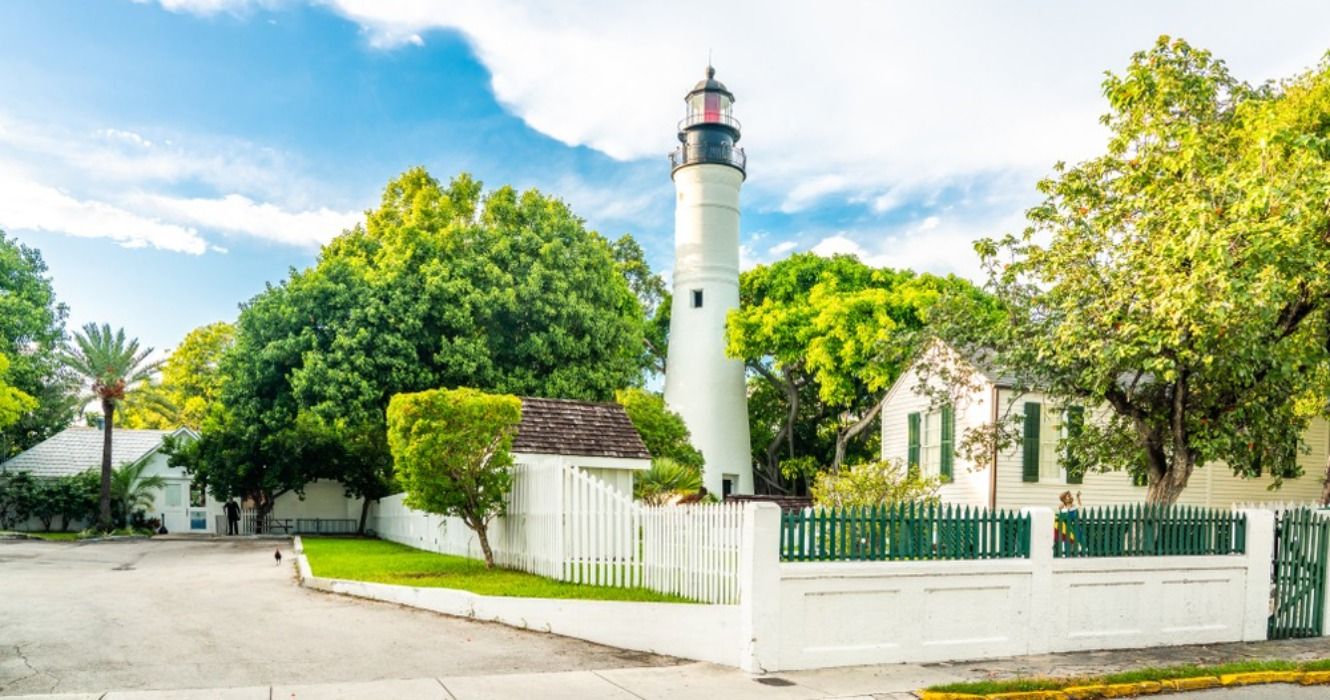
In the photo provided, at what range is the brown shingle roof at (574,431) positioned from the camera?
17.5 meters

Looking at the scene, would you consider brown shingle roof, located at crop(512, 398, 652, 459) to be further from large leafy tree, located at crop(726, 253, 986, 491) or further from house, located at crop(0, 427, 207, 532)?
house, located at crop(0, 427, 207, 532)

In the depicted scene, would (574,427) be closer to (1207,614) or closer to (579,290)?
(1207,614)

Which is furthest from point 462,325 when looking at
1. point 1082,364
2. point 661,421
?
point 1082,364

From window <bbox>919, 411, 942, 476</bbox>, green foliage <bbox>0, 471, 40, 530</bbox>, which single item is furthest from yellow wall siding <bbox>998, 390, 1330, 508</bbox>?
green foliage <bbox>0, 471, 40, 530</bbox>

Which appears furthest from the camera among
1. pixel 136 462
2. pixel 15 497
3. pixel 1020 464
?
pixel 136 462

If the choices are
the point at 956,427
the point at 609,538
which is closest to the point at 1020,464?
the point at 956,427

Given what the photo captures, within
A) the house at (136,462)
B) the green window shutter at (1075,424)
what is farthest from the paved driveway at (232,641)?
the house at (136,462)

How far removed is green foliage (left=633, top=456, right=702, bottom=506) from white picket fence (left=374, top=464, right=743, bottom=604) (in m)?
4.09

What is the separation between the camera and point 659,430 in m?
30.0

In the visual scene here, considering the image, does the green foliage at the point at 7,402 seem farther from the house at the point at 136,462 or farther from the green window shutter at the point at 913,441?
the green window shutter at the point at 913,441

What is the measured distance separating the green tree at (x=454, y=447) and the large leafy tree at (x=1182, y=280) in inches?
289

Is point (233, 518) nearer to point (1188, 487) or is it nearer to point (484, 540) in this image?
point (484, 540)

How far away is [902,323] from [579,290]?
11.7m

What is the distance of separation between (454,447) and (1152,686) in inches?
379
